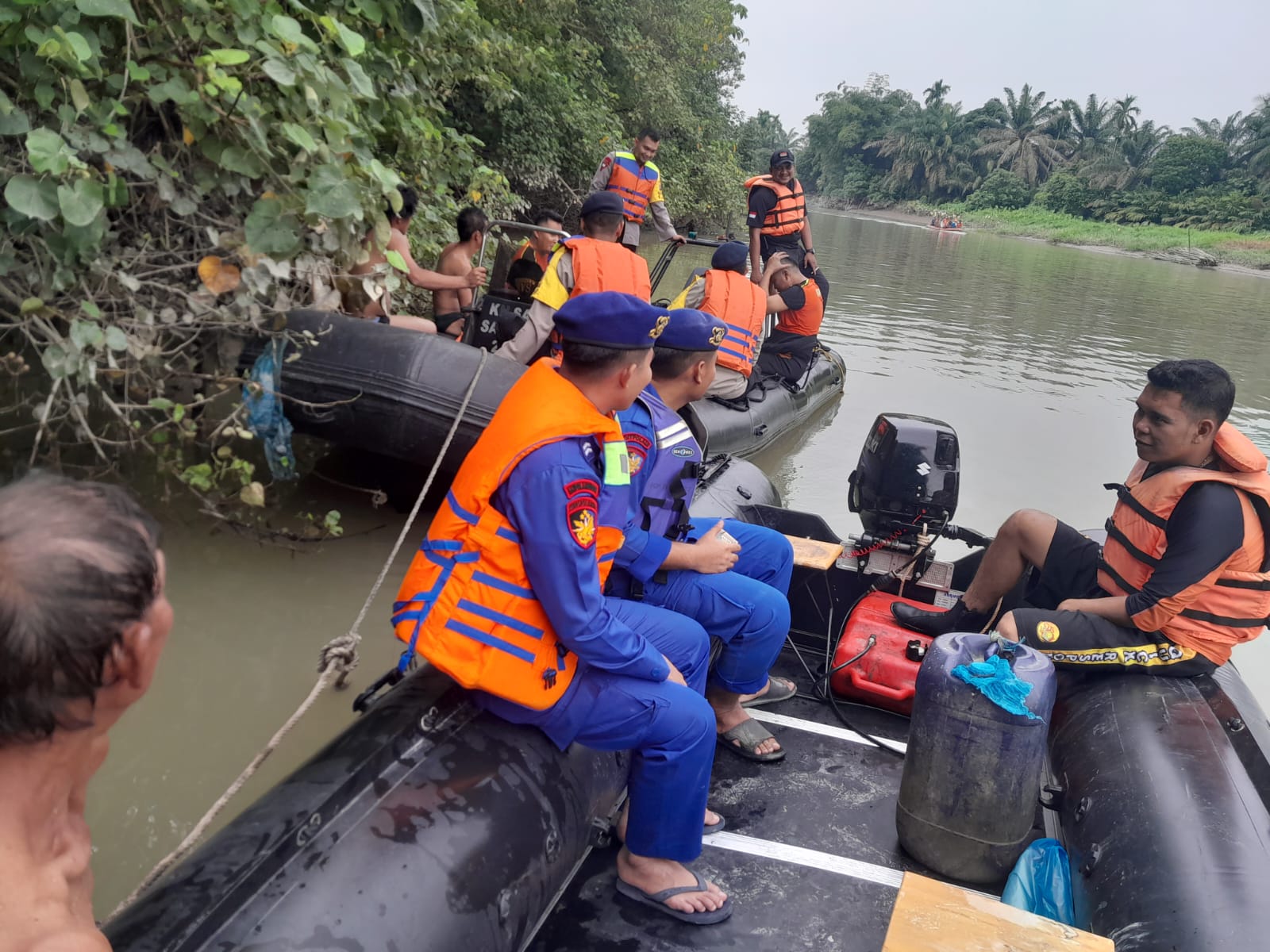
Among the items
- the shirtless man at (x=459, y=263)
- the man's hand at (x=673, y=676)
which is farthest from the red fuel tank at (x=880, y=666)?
the shirtless man at (x=459, y=263)

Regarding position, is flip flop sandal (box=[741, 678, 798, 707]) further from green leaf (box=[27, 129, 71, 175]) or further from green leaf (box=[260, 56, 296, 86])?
green leaf (box=[27, 129, 71, 175])

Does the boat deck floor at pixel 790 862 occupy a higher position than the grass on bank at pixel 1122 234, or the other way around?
the grass on bank at pixel 1122 234

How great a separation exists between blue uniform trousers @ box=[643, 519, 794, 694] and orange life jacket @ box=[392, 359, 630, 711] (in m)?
0.65

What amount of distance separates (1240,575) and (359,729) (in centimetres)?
230

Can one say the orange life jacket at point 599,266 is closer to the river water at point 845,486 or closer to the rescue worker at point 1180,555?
the river water at point 845,486

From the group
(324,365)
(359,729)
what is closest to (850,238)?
(324,365)

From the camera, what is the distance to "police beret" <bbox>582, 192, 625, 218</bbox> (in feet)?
16.5

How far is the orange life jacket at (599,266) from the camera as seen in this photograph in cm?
469

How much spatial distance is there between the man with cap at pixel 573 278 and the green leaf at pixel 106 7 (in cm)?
217

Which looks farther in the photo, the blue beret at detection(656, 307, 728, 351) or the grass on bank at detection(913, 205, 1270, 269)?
the grass on bank at detection(913, 205, 1270, 269)

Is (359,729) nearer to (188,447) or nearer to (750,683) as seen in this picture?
(750,683)

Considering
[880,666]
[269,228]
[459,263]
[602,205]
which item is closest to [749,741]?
[880,666]

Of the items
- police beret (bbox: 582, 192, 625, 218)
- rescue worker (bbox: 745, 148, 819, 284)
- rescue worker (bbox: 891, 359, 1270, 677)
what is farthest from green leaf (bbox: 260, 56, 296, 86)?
rescue worker (bbox: 745, 148, 819, 284)

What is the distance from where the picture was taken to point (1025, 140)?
189 feet
